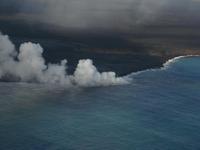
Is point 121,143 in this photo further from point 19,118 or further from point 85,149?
point 19,118

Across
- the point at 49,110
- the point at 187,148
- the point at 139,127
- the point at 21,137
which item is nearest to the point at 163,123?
the point at 139,127

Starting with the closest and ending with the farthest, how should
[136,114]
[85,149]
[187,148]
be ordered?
[85,149] → [187,148] → [136,114]

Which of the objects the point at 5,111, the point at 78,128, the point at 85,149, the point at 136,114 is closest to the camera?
the point at 85,149

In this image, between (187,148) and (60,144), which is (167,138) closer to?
(187,148)

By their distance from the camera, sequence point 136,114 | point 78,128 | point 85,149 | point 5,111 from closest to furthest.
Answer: point 85,149 → point 78,128 → point 5,111 → point 136,114

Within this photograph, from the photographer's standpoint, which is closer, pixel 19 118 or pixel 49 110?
pixel 19 118

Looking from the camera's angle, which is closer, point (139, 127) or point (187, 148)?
point (187, 148)

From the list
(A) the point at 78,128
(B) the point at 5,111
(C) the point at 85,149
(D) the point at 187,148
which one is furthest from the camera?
(B) the point at 5,111

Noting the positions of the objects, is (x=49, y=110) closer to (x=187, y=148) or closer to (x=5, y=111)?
(x=5, y=111)
